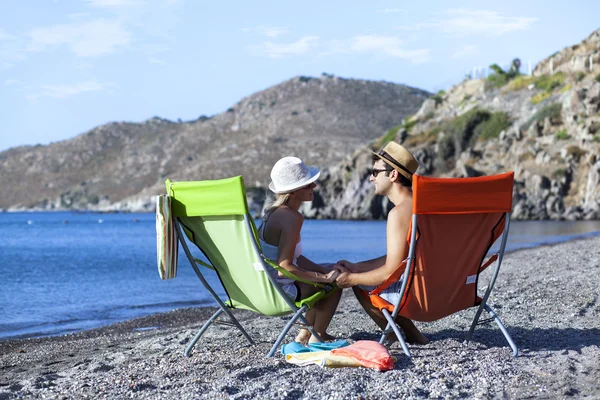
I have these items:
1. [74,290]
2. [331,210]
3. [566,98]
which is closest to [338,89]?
[331,210]

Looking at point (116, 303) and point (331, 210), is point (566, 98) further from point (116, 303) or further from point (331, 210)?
point (116, 303)

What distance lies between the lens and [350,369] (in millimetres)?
4152

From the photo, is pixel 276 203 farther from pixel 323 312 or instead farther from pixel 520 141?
pixel 520 141

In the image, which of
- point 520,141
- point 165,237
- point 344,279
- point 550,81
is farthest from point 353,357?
point 550,81

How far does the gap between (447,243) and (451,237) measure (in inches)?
1.7

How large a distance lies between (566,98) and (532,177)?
760 centimetres

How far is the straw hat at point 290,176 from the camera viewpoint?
4.72 metres

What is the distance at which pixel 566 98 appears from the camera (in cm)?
4531

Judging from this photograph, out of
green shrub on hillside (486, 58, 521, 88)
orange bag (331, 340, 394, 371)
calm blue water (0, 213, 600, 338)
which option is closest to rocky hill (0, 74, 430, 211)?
green shrub on hillside (486, 58, 521, 88)

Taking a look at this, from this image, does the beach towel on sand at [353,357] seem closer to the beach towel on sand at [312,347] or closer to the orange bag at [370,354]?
the orange bag at [370,354]

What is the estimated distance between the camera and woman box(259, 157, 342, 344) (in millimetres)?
4684

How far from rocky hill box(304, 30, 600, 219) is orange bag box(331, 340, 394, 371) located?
34.6m

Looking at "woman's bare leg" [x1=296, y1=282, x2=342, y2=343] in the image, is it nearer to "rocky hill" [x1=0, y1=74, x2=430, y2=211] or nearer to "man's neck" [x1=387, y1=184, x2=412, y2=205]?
"man's neck" [x1=387, y1=184, x2=412, y2=205]

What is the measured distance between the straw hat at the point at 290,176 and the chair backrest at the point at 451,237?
0.77 meters
